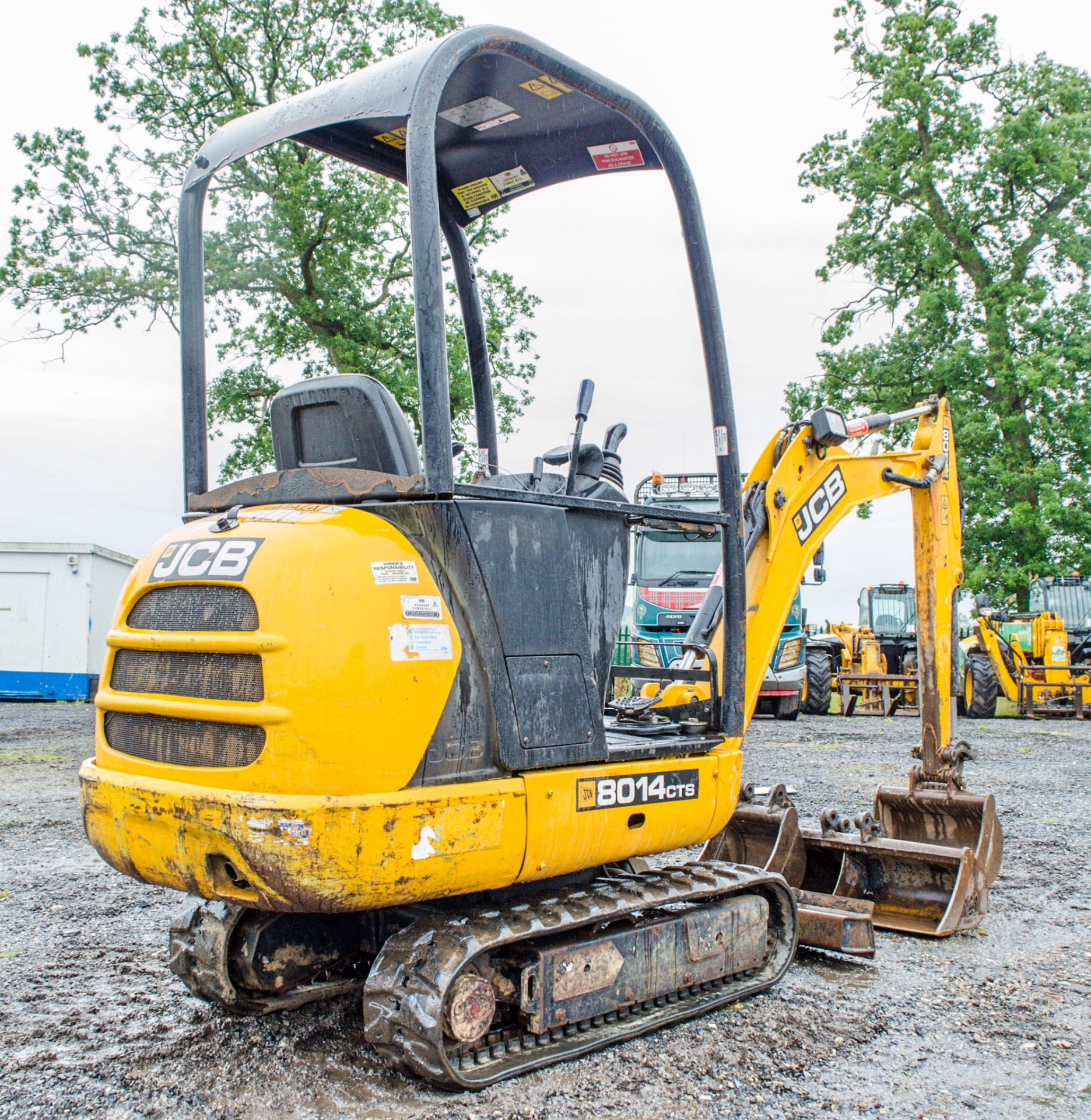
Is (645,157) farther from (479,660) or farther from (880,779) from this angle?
(880,779)

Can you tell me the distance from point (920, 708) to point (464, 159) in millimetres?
3267

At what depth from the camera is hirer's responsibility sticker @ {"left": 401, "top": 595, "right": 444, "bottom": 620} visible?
10.1 feet

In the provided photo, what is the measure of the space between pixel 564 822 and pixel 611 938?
47 cm

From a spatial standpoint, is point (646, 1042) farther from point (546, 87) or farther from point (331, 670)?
point (546, 87)

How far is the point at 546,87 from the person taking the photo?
363 cm

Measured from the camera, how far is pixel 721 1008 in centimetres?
393

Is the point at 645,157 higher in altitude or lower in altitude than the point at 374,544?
higher

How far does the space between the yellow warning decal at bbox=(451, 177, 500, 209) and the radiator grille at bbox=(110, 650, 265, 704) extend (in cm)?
222

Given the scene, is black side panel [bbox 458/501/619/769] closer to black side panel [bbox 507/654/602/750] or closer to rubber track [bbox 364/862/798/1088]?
black side panel [bbox 507/654/602/750]

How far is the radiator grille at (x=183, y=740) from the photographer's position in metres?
3.05

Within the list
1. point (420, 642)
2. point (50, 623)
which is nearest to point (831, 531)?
point (420, 642)

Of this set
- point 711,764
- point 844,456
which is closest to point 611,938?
point 711,764

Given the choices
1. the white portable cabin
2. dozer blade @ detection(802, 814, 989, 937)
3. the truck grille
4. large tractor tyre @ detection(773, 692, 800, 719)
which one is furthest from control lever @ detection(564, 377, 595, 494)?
the white portable cabin

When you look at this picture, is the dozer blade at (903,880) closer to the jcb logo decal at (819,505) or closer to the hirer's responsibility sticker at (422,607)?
the jcb logo decal at (819,505)
